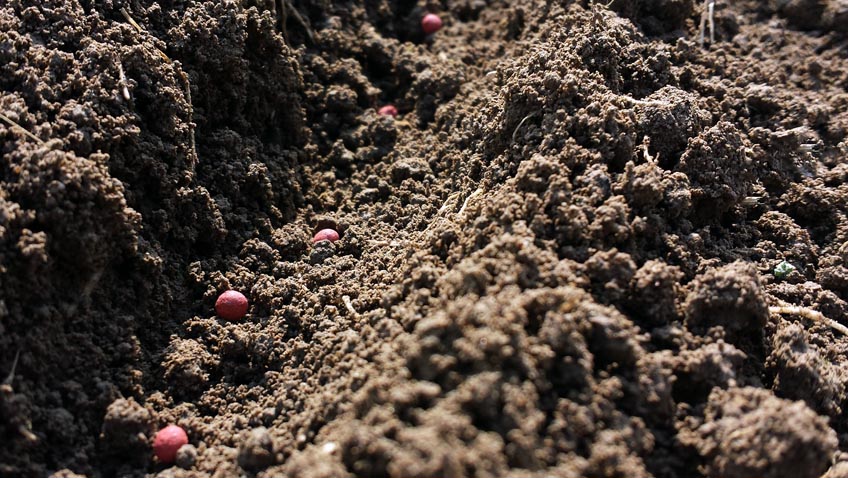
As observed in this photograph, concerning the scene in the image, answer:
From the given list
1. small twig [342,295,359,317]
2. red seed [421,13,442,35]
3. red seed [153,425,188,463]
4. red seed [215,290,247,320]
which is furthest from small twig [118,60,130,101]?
red seed [421,13,442,35]

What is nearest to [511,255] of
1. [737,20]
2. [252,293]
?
[252,293]

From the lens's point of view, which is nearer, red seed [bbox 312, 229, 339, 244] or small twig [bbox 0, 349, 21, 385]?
small twig [bbox 0, 349, 21, 385]

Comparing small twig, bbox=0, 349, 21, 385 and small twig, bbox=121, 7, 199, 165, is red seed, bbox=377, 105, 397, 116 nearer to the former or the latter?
small twig, bbox=121, 7, 199, 165

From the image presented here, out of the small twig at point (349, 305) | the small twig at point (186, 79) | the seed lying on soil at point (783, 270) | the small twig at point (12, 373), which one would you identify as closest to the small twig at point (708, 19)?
the seed lying on soil at point (783, 270)

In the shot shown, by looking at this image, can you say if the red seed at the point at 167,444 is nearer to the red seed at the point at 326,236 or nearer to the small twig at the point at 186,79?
the red seed at the point at 326,236

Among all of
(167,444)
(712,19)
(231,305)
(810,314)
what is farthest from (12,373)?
(712,19)

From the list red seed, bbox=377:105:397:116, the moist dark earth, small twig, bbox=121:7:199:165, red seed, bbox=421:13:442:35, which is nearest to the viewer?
the moist dark earth

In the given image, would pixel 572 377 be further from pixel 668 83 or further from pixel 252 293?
pixel 668 83

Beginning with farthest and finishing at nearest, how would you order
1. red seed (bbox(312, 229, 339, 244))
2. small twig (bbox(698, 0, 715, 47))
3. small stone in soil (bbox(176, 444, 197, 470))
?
small twig (bbox(698, 0, 715, 47)) < red seed (bbox(312, 229, 339, 244)) < small stone in soil (bbox(176, 444, 197, 470))
